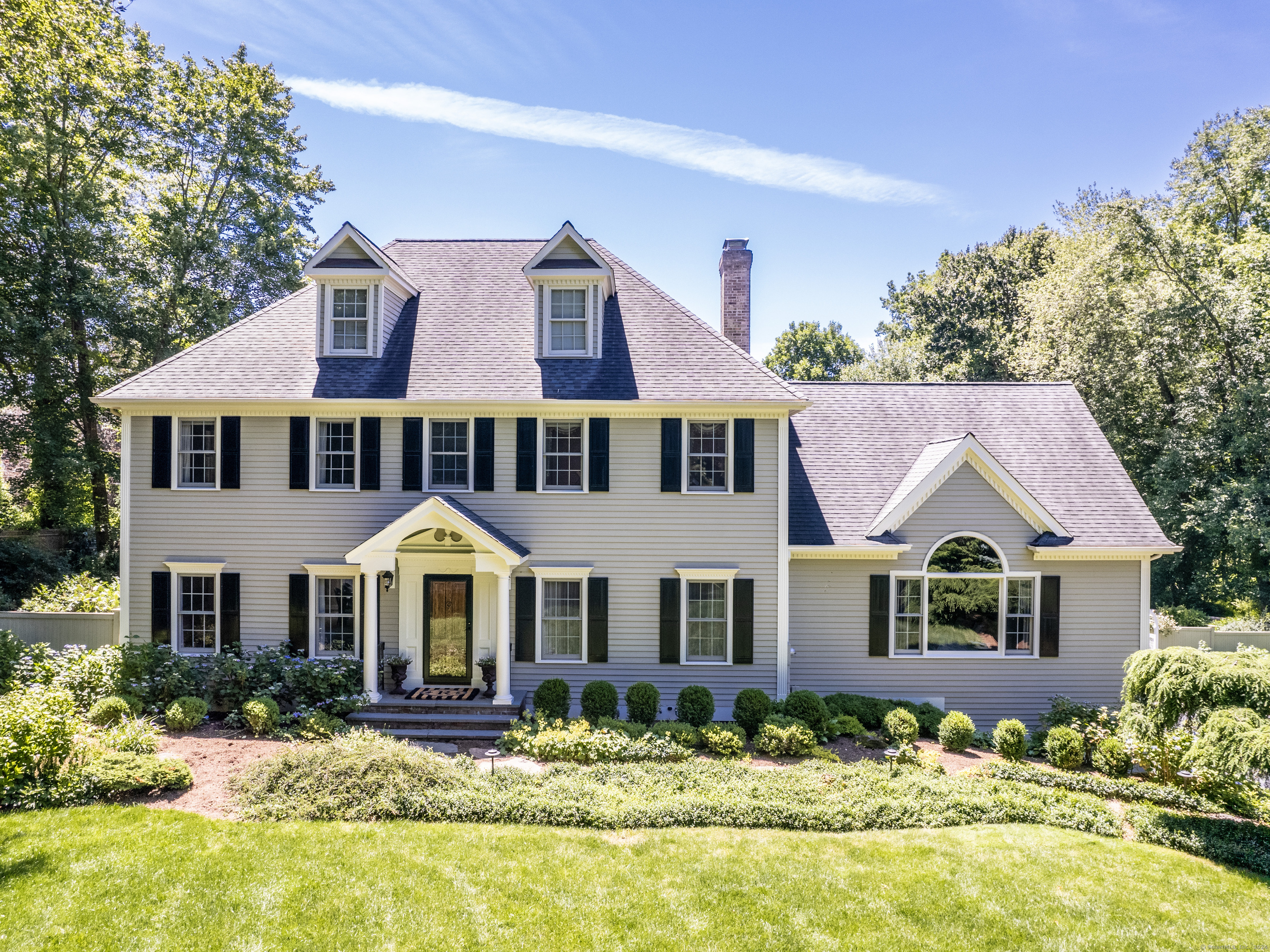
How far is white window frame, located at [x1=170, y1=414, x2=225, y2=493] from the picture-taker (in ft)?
43.5

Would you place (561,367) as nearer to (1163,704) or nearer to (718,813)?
(718,813)

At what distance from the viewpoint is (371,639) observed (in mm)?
12227

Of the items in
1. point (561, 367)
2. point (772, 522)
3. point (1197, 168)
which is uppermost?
point (1197, 168)

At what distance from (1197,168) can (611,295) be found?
2541 cm

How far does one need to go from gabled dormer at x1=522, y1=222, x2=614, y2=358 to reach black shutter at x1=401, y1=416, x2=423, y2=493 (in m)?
3.01

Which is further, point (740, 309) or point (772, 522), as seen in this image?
point (740, 309)

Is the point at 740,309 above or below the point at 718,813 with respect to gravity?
above

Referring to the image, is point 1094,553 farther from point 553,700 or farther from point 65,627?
point 65,627

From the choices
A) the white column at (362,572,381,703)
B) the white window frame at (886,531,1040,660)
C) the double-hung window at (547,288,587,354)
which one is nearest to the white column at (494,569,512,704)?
the white column at (362,572,381,703)

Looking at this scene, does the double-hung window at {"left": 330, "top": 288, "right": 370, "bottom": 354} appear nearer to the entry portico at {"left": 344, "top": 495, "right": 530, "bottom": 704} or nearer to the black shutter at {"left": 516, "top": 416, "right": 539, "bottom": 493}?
the entry portico at {"left": 344, "top": 495, "right": 530, "bottom": 704}

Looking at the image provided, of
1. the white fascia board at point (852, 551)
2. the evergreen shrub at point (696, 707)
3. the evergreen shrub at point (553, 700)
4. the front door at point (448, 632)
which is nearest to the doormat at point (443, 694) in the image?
the front door at point (448, 632)

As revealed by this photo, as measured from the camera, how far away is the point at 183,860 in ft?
23.7

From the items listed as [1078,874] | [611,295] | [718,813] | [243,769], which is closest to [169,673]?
[243,769]

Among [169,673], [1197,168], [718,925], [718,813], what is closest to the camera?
[718,925]
